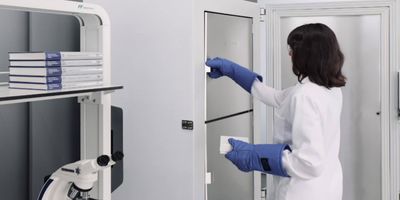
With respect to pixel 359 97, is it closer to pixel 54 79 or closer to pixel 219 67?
pixel 219 67

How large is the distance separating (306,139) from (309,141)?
13 millimetres

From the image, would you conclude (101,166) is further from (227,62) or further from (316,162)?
(227,62)

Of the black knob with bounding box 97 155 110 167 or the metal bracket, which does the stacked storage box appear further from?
the black knob with bounding box 97 155 110 167

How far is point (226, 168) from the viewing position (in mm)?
2346

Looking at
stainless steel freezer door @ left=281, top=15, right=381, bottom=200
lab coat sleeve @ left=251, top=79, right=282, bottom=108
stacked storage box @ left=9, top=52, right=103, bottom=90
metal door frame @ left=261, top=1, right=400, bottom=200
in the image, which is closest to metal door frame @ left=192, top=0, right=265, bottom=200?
lab coat sleeve @ left=251, top=79, right=282, bottom=108

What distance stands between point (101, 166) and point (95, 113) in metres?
0.31

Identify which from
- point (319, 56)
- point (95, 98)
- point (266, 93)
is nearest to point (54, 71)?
point (95, 98)

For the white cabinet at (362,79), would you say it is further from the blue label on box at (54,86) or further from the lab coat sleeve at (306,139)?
the blue label on box at (54,86)

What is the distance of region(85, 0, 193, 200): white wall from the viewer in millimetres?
1954

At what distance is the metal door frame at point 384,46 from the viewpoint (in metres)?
2.99

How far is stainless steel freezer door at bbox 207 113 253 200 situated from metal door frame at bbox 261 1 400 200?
85 cm

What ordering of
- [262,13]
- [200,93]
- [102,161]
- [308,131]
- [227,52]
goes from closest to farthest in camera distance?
[102,161] → [308,131] → [200,93] → [227,52] → [262,13]

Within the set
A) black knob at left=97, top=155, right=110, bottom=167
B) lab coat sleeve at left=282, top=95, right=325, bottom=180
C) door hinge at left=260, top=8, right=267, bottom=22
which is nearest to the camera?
black knob at left=97, top=155, right=110, bottom=167

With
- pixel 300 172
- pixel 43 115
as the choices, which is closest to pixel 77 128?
pixel 43 115
